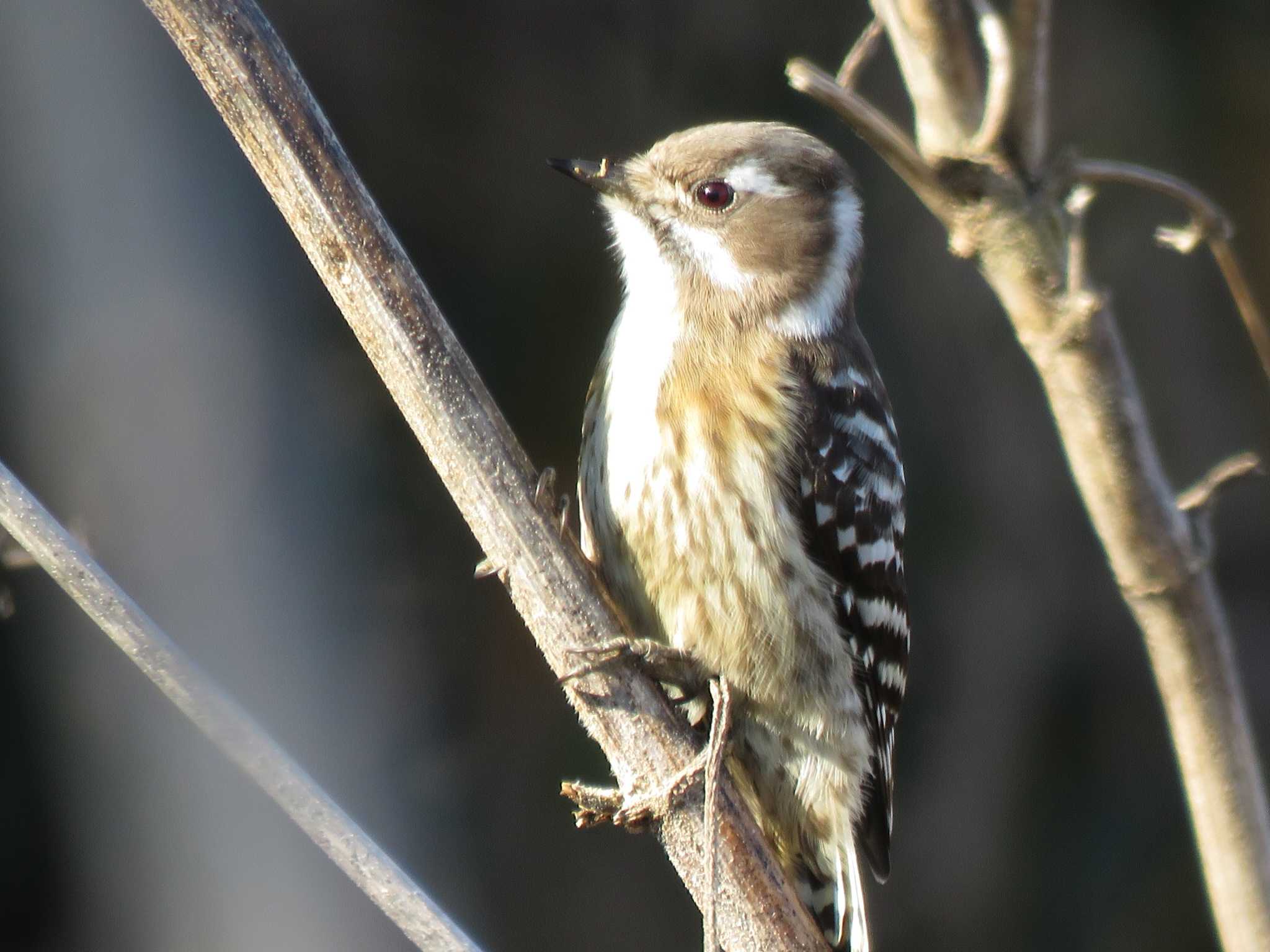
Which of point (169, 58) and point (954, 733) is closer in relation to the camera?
point (169, 58)

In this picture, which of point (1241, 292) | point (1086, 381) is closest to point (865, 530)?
point (1241, 292)

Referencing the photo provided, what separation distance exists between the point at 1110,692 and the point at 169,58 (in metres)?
3.98

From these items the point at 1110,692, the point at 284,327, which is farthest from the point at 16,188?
the point at 1110,692

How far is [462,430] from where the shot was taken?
81.5 inches

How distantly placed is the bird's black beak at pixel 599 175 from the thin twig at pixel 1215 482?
4.81ft

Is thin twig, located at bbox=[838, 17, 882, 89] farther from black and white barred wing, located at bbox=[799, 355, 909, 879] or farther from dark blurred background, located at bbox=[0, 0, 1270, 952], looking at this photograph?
dark blurred background, located at bbox=[0, 0, 1270, 952]

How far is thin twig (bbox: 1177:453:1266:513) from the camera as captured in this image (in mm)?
1832

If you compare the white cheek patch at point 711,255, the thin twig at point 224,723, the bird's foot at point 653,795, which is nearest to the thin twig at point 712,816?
the bird's foot at point 653,795

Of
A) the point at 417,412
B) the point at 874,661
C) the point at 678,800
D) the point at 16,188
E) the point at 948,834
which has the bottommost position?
the point at 948,834

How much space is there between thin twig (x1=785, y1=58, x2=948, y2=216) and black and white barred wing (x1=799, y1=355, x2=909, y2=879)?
1.00 meters

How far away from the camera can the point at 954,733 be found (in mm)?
5055

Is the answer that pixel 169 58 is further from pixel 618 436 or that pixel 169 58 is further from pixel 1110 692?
pixel 1110 692

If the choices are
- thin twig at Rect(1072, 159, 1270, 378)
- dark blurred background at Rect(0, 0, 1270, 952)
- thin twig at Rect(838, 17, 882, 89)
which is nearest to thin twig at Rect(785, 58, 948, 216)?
thin twig at Rect(1072, 159, 1270, 378)

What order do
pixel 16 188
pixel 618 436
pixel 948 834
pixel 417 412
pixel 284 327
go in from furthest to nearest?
pixel 948 834 < pixel 284 327 < pixel 16 188 < pixel 618 436 < pixel 417 412
